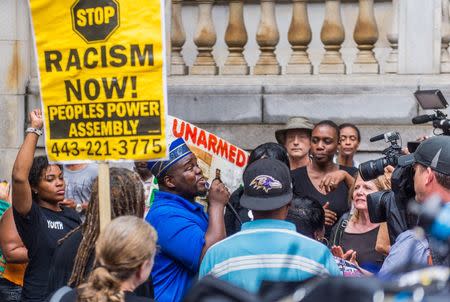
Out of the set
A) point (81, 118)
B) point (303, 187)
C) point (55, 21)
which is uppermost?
point (55, 21)

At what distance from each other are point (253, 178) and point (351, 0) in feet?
16.6

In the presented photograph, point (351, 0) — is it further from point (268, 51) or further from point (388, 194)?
point (388, 194)

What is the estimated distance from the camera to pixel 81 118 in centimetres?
613

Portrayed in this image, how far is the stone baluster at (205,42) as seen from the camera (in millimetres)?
10625

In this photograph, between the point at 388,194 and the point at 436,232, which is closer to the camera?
the point at 436,232

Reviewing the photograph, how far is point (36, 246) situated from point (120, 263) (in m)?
2.61

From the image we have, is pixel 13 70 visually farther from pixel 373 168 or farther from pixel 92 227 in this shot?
pixel 92 227

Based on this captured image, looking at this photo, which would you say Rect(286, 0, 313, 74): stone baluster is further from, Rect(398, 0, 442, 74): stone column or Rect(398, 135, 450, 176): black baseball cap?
Rect(398, 135, 450, 176): black baseball cap

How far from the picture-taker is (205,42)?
1062 centimetres

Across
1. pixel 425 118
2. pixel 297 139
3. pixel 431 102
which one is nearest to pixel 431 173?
pixel 425 118

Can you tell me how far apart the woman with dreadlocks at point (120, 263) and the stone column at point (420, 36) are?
589cm

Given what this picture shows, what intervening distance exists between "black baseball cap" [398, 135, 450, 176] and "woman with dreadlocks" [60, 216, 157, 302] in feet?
4.53

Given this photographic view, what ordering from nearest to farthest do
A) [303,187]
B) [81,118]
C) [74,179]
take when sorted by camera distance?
[81,118] < [303,187] < [74,179]

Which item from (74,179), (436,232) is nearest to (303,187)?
(74,179)
